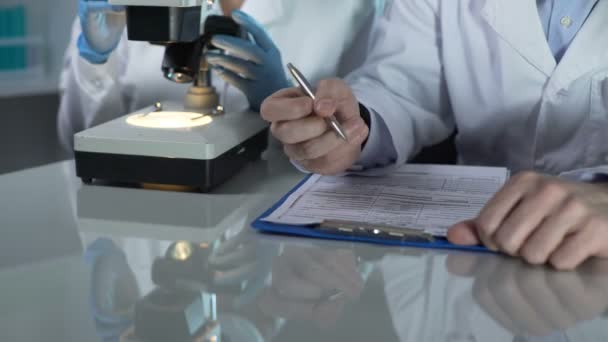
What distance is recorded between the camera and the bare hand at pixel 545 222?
0.81 metres

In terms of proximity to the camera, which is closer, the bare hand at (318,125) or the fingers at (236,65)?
the bare hand at (318,125)

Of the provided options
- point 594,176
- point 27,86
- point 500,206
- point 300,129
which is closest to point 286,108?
point 300,129

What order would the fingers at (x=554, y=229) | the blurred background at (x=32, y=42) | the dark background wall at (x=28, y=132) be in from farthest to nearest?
the blurred background at (x=32, y=42) < the dark background wall at (x=28, y=132) < the fingers at (x=554, y=229)

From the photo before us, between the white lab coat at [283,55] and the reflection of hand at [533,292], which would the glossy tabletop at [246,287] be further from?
the white lab coat at [283,55]

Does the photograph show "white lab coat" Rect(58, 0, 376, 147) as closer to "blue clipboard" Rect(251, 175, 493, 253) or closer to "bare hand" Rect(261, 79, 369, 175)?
"bare hand" Rect(261, 79, 369, 175)

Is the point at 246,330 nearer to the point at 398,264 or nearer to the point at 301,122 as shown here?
the point at 398,264

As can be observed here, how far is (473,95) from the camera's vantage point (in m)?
1.49

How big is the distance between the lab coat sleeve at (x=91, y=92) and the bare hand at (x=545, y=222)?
4.11 ft

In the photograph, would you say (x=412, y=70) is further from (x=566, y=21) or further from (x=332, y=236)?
(x=332, y=236)

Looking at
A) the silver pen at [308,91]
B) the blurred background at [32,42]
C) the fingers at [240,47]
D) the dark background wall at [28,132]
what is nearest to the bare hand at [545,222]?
the silver pen at [308,91]

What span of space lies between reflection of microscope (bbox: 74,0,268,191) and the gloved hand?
201mm

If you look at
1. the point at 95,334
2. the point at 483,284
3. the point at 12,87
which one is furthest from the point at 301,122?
the point at 12,87

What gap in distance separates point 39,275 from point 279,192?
0.46 metres

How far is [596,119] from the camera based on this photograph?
52.6 inches
